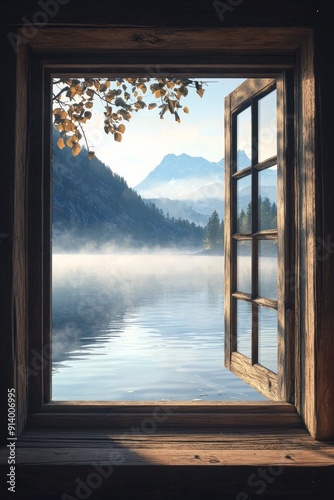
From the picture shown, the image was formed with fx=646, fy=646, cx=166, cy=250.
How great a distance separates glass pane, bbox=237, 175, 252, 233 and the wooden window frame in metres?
0.69

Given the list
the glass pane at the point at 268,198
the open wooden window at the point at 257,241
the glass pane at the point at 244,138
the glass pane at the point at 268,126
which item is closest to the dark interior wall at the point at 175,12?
the open wooden window at the point at 257,241

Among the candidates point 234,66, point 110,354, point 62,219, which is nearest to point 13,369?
point 234,66

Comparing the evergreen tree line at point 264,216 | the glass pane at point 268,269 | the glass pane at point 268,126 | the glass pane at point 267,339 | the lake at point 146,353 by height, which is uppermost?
the glass pane at point 268,126

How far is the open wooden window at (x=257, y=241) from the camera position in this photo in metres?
2.62

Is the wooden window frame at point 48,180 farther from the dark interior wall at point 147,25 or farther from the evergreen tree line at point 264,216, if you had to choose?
the evergreen tree line at point 264,216

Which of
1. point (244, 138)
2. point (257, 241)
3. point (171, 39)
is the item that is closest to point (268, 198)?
point (257, 241)

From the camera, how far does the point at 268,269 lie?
10.4ft

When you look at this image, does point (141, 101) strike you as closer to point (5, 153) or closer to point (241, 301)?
point (241, 301)

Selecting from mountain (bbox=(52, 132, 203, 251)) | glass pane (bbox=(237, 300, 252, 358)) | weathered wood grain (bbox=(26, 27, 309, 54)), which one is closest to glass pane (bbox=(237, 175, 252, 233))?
glass pane (bbox=(237, 300, 252, 358))

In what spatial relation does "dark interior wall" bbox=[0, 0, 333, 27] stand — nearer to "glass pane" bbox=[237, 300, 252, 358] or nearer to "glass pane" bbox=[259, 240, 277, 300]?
"glass pane" bbox=[259, 240, 277, 300]

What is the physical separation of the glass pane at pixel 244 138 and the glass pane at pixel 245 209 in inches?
3.3

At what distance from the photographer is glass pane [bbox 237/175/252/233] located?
3.19 m

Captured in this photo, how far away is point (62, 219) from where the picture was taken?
62969 mm

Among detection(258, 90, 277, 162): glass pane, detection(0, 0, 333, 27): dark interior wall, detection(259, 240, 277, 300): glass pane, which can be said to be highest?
detection(0, 0, 333, 27): dark interior wall
